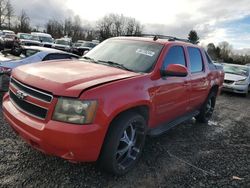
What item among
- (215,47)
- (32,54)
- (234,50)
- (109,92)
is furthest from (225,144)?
(234,50)

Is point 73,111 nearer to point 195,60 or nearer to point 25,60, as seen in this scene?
point 195,60

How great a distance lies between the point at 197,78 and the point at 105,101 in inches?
110

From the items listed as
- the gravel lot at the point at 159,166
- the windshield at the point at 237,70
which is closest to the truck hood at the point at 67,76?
the gravel lot at the point at 159,166

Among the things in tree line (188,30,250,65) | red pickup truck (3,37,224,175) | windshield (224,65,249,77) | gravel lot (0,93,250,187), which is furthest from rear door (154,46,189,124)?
tree line (188,30,250,65)

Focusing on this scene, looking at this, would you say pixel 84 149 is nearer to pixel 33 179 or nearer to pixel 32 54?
pixel 33 179

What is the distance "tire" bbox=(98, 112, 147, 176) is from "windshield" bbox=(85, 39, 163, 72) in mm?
846

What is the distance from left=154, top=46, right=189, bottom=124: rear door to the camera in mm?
3883

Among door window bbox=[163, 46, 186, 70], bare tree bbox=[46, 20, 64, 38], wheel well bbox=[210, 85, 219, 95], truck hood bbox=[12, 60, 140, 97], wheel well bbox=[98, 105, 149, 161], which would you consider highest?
door window bbox=[163, 46, 186, 70]

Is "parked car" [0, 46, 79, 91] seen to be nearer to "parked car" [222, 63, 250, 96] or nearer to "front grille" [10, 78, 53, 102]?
"front grille" [10, 78, 53, 102]

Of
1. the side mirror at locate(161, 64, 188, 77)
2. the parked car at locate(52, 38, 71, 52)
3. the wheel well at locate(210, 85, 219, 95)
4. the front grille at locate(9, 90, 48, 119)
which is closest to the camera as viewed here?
the front grille at locate(9, 90, 48, 119)

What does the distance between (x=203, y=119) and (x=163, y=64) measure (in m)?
2.86

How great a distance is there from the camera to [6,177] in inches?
121

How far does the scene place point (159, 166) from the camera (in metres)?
3.80

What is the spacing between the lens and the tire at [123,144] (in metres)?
3.07
